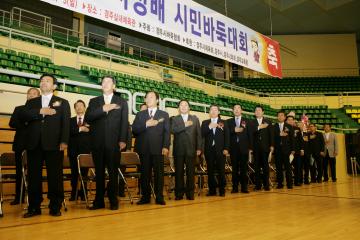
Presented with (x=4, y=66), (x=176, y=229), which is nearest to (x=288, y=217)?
(x=176, y=229)

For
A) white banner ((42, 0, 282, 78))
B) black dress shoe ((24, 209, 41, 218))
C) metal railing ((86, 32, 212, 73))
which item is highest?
metal railing ((86, 32, 212, 73))

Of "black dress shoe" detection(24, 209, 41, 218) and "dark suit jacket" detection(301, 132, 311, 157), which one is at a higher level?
"dark suit jacket" detection(301, 132, 311, 157)

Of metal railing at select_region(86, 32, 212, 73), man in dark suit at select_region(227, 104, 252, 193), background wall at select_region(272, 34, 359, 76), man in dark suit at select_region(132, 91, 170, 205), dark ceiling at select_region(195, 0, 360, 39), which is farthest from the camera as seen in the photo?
background wall at select_region(272, 34, 359, 76)

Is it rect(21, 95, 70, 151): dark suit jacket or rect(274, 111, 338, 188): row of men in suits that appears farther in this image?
rect(274, 111, 338, 188): row of men in suits

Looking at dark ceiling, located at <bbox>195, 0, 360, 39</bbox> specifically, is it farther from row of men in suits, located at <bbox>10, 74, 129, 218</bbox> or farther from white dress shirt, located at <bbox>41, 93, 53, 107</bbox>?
white dress shirt, located at <bbox>41, 93, 53, 107</bbox>

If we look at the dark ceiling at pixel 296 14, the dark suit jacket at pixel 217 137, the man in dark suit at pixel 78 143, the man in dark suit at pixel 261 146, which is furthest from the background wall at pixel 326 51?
the man in dark suit at pixel 78 143

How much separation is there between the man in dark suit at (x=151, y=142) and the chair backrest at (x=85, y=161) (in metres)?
0.66

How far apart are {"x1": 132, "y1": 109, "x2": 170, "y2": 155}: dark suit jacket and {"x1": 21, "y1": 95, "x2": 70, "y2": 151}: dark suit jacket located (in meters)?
1.18

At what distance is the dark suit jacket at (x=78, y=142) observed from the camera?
4941 millimetres

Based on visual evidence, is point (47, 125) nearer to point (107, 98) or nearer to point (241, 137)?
point (107, 98)

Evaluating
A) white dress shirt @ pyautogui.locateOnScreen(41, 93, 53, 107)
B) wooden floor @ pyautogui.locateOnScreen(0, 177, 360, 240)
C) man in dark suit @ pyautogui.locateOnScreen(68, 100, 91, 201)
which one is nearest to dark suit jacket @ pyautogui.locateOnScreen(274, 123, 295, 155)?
wooden floor @ pyautogui.locateOnScreen(0, 177, 360, 240)

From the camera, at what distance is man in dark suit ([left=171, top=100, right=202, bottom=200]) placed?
193 inches

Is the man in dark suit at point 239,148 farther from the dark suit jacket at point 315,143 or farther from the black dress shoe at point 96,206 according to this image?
the dark suit jacket at point 315,143

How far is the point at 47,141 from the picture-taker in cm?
336
